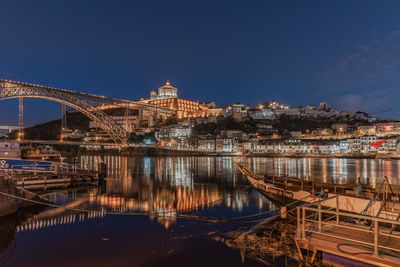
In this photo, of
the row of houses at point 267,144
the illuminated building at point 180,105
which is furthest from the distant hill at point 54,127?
the row of houses at point 267,144

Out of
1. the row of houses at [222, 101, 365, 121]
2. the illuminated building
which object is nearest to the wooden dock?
the illuminated building

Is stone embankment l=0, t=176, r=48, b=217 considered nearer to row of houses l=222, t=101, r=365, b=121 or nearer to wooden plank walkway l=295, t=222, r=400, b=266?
wooden plank walkway l=295, t=222, r=400, b=266

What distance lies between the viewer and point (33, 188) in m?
16.4

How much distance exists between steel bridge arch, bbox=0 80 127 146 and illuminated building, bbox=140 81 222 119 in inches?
2161

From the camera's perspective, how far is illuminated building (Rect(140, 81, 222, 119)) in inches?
4496

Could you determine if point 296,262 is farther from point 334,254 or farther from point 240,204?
point 240,204

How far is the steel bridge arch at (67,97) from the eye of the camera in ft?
124

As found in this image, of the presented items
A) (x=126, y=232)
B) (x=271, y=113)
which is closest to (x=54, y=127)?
(x=271, y=113)

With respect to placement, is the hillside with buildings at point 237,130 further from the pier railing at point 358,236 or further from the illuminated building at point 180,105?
the pier railing at point 358,236

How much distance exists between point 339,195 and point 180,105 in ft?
359

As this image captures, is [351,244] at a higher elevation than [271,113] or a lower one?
lower

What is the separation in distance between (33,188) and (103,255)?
1188cm

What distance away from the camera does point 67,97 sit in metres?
46.6

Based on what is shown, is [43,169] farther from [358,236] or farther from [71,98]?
[71,98]
